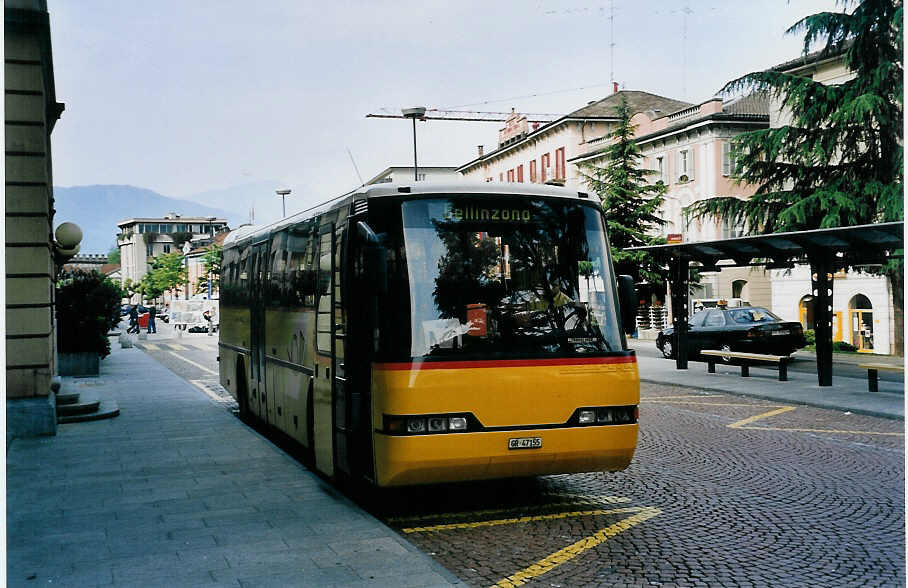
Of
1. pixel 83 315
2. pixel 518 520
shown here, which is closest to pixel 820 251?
pixel 518 520

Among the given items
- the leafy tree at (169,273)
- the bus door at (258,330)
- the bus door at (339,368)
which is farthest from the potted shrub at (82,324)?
the leafy tree at (169,273)

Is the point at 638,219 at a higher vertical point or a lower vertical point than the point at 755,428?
higher

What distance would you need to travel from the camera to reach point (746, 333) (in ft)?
85.9

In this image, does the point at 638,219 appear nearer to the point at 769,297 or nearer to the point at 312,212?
the point at 769,297

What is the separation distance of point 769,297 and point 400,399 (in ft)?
149

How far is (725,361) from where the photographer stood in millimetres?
26266

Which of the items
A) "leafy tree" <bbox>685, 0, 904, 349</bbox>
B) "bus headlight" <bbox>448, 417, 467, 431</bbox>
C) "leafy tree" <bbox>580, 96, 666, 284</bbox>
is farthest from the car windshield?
"bus headlight" <bbox>448, 417, 467, 431</bbox>

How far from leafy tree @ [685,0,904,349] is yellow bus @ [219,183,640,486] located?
20.9 m

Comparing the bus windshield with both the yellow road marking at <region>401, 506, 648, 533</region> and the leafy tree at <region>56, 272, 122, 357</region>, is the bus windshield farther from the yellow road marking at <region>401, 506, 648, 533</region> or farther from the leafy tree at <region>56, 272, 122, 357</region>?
the leafy tree at <region>56, 272, 122, 357</region>

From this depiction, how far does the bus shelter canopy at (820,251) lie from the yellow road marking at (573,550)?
961 cm

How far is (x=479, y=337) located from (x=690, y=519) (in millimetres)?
2372

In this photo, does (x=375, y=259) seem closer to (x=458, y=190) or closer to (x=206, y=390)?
(x=458, y=190)

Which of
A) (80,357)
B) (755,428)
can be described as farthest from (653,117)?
(755,428)

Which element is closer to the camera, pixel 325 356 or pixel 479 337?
pixel 479 337
